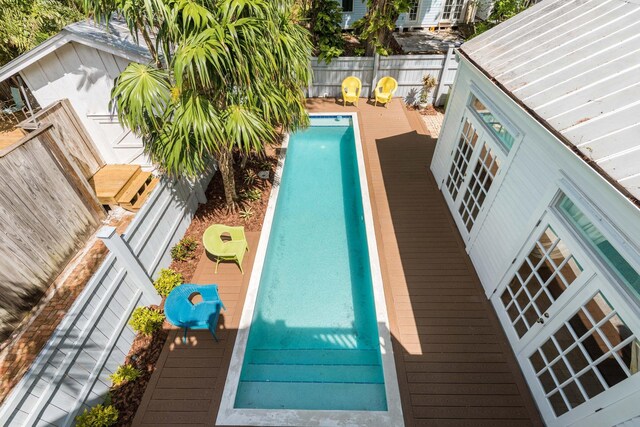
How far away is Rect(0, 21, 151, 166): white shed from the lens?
6578 millimetres

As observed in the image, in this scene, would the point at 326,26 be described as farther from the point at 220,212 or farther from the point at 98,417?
the point at 98,417

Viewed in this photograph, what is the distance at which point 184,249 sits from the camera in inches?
251

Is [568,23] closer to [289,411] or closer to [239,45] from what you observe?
[239,45]

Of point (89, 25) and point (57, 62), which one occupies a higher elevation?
point (89, 25)

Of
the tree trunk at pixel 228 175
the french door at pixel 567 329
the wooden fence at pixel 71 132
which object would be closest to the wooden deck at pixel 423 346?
the french door at pixel 567 329

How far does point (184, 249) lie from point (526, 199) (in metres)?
6.64

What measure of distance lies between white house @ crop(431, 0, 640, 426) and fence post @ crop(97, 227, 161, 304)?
243 inches

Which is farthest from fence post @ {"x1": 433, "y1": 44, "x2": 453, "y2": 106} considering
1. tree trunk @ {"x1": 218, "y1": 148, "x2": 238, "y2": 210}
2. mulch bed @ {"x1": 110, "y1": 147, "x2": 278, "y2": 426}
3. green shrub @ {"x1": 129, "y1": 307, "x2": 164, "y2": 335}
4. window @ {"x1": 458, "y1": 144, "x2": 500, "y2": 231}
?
green shrub @ {"x1": 129, "y1": 307, "x2": 164, "y2": 335}

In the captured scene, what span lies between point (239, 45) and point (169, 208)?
11.9 feet

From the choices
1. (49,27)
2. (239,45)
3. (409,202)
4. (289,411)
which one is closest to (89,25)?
(49,27)

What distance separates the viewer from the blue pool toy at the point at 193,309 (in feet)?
16.1

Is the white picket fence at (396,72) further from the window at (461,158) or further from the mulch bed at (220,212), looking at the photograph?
the window at (461,158)

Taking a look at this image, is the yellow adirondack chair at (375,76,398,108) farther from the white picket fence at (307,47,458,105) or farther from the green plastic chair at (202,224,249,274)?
the green plastic chair at (202,224,249,274)

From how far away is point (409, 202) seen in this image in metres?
7.75
